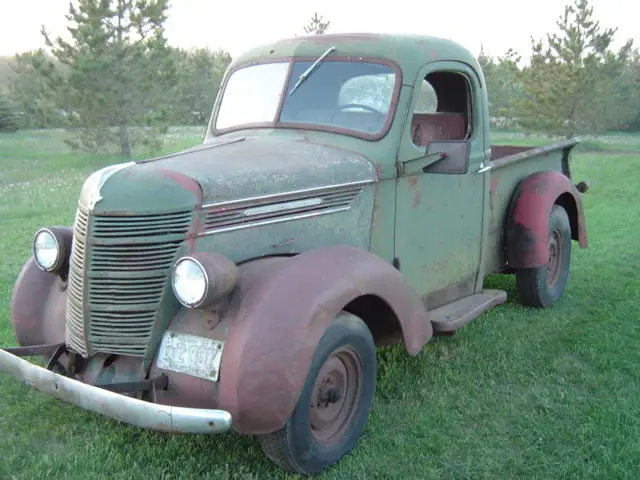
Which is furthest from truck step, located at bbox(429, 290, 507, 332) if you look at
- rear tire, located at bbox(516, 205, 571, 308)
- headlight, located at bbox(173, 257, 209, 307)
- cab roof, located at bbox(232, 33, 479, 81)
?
headlight, located at bbox(173, 257, 209, 307)

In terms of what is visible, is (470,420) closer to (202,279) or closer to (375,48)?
(202,279)

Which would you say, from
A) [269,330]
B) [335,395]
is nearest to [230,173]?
[269,330]

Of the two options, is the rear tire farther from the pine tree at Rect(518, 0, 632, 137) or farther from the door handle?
the pine tree at Rect(518, 0, 632, 137)

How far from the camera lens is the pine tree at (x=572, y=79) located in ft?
81.0

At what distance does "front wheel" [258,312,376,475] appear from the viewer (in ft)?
10.1

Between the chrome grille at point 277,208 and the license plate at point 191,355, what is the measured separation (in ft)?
1.68

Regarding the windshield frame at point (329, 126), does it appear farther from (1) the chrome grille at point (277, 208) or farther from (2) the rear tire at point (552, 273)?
(2) the rear tire at point (552, 273)

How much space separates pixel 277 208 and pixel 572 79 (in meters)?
23.7

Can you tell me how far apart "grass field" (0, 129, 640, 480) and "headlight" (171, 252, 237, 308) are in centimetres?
86

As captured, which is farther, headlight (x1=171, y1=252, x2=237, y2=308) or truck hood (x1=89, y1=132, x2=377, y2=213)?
truck hood (x1=89, y1=132, x2=377, y2=213)

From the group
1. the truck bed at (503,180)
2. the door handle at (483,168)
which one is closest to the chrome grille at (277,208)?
the door handle at (483,168)

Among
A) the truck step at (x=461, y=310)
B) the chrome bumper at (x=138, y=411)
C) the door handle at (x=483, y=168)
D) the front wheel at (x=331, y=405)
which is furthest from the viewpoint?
the door handle at (x=483, y=168)

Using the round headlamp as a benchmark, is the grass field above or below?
below

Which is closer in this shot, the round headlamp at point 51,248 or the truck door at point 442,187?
the round headlamp at point 51,248
